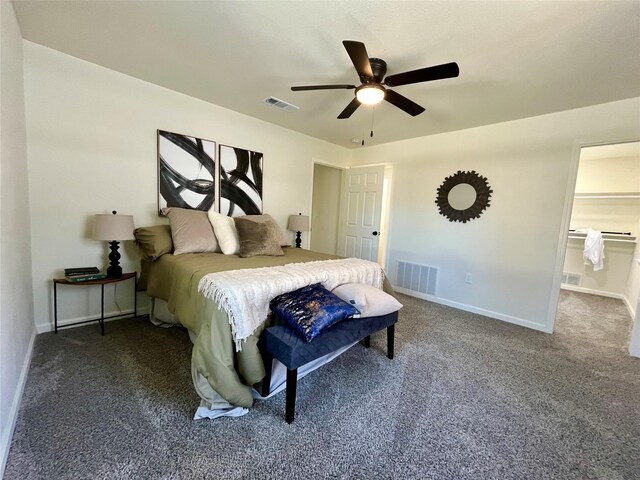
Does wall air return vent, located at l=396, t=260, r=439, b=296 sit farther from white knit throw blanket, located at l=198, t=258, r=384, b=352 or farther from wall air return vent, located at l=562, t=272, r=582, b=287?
wall air return vent, located at l=562, t=272, r=582, b=287

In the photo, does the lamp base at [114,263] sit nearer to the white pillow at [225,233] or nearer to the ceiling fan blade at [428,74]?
the white pillow at [225,233]

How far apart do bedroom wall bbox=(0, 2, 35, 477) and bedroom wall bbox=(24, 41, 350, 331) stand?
0.50 ft

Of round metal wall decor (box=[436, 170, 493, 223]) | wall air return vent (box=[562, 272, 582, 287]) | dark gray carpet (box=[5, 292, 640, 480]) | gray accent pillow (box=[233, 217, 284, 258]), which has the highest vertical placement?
round metal wall decor (box=[436, 170, 493, 223])

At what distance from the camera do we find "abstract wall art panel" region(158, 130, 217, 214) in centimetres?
288

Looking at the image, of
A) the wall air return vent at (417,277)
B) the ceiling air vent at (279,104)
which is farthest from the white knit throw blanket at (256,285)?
the wall air return vent at (417,277)

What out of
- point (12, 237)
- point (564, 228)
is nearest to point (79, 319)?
point (12, 237)

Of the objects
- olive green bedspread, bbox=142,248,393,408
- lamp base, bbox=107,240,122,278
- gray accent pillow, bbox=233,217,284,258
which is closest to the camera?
olive green bedspread, bbox=142,248,393,408

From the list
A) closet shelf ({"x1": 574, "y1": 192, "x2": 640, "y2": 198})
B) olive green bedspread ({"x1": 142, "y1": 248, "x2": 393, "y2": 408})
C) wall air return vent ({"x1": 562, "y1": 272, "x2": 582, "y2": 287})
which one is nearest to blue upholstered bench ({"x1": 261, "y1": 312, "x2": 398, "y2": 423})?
olive green bedspread ({"x1": 142, "y1": 248, "x2": 393, "y2": 408})

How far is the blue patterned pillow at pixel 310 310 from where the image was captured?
157 cm

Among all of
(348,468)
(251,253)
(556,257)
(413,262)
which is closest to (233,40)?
(251,253)

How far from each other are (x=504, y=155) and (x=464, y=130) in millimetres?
621

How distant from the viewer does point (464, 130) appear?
3.56 m

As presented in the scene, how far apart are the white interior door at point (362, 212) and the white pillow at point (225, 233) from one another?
2399 mm

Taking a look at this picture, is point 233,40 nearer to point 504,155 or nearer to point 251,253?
point 251,253
